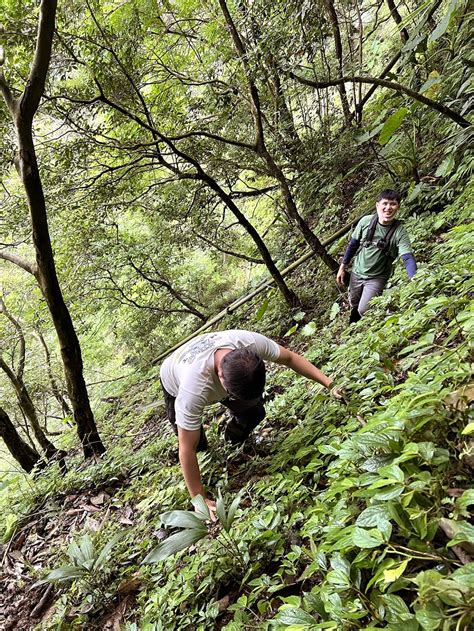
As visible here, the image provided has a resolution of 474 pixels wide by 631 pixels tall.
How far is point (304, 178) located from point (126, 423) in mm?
5508

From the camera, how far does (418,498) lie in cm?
133

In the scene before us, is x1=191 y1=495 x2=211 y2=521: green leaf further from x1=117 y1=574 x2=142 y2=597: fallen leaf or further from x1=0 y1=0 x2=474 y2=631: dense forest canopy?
x1=117 y1=574 x2=142 y2=597: fallen leaf

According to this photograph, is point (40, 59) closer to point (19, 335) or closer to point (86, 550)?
point (86, 550)

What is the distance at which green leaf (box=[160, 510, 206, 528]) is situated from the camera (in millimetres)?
1962

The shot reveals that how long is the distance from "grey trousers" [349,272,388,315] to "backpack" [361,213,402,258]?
35 centimetres

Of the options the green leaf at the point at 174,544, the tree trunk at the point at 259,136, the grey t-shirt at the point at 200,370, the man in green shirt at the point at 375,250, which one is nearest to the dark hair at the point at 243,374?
the grey t-shirt at the point at 200,370

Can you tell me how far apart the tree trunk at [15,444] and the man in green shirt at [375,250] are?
4.71m

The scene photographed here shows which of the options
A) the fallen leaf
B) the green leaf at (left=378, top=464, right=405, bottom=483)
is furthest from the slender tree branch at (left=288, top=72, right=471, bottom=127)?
the fallen leaf

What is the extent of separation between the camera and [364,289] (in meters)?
4.85

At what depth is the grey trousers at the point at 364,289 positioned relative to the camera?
4747mm

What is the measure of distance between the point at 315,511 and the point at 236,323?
6.65m

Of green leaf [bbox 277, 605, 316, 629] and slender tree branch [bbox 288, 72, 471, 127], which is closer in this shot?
green leaf [bbox 277, 605, 316, 629]

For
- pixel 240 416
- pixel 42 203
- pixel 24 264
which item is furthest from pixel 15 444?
pixel 240 416

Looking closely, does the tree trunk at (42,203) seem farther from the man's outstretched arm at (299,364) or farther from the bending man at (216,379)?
the man's outstretched arm at (299,364)
